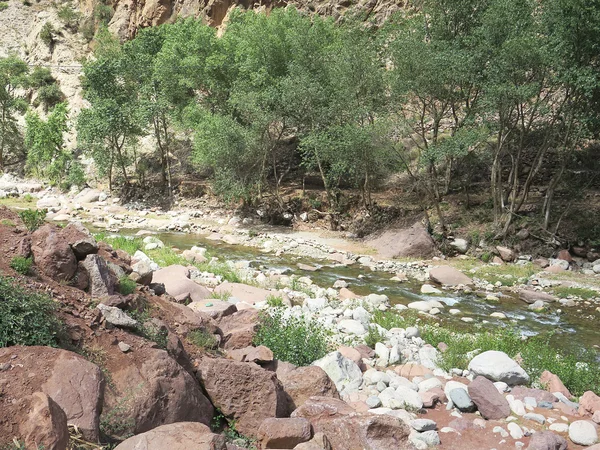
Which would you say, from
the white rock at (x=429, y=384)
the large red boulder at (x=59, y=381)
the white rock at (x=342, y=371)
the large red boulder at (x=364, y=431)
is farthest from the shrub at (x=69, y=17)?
the large red boulder at (x=364, y=431)

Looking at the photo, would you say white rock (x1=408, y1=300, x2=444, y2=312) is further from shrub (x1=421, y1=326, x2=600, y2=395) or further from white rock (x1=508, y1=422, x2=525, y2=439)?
white rock (x1=508, y1=422, x2=525, y2=439)

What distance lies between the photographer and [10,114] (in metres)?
39.0

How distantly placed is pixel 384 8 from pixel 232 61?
46.9ft

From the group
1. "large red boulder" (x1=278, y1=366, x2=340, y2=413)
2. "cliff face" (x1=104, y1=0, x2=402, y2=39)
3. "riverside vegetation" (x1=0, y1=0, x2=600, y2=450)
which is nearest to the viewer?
"riverside vegetation" (x1=0, y1=0, x2=600, y2=450)

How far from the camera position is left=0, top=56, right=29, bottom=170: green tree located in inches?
1479

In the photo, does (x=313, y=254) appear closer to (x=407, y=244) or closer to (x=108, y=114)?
(x=407, y=244)

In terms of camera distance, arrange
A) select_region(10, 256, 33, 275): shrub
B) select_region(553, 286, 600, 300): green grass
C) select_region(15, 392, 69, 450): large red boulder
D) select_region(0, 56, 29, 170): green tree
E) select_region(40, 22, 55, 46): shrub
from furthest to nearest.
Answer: select_region(40, 22, 55, 46): shrub < select_region(0, 56, 29, 170): green tree < select_region(553, 286, 600, 300): green grass < select_region(10, 256, 33, 275): shrub < select_region(15, 392, 69, 450): large red boulder

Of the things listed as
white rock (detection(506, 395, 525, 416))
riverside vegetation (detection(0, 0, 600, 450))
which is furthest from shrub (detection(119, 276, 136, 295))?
white rock (detection(506, 395, 525, 416))

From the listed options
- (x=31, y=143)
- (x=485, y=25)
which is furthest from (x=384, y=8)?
(x=31, y=143)

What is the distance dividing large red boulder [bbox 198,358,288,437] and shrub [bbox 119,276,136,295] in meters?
2.05

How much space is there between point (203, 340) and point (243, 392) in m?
1.48

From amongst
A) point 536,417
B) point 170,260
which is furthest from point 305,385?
point 170,260

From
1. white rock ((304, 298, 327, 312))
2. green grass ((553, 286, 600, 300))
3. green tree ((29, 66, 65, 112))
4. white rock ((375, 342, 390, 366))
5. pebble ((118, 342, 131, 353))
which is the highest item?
green tree ((29, 66, 65, 112))

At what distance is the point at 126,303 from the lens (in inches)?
257
